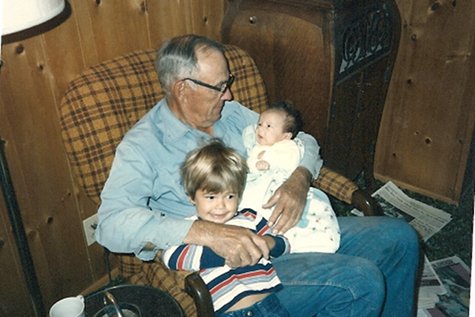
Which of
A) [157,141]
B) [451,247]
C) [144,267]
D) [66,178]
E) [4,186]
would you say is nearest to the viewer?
[4,186]

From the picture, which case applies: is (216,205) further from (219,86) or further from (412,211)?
(412,211)

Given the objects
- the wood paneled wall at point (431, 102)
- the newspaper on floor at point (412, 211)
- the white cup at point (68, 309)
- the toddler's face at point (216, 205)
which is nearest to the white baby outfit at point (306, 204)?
the toddler's face at point (216, 205)

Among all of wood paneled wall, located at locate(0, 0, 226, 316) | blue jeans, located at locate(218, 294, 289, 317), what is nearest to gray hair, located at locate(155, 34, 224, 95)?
wood paneled wall, located at locate(0, 0, 226, 316)

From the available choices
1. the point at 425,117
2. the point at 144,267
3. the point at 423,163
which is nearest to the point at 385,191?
the point at 423,163

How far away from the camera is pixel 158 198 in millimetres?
1597

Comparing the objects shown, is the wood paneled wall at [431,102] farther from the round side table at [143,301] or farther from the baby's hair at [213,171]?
the round side table at [143,301]

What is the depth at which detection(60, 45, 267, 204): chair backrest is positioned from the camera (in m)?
1.56

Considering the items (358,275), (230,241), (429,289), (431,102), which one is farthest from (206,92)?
(431,102)

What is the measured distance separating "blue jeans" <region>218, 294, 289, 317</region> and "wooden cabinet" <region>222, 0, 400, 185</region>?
953 mm

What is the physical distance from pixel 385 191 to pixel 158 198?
Result: 167cm

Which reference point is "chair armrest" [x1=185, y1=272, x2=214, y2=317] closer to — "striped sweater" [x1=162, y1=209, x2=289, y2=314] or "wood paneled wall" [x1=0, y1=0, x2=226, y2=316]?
"striped sweater" [x1=162, y1=209, x2=289, y2=314]

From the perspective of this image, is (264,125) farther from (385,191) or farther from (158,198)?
(385,191)

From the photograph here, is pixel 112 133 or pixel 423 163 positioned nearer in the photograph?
pixel 112 133

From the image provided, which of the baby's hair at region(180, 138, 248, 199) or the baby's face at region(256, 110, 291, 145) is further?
the baby's face at region(256, 110, 291, 145)
